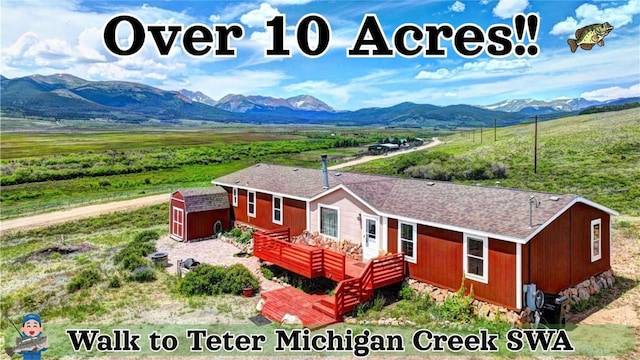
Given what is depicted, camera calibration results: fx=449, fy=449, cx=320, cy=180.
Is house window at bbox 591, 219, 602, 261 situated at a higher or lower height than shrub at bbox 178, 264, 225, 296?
higher

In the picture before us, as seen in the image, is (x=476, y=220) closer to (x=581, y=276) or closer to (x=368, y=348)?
(x=581, y=276)

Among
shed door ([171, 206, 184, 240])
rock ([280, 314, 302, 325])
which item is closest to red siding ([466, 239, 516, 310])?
rock ([280, 314, 302, 325])

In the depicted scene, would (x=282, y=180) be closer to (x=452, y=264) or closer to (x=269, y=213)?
(x=269, y=213)

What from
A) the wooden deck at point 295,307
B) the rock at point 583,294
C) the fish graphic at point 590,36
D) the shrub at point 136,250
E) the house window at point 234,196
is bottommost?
the wooden deck at point 295,307

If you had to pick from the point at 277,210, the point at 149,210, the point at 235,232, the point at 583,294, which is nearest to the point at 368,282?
the point at 583,294

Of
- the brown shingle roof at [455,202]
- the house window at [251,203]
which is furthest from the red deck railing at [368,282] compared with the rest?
the house window at [251,203]

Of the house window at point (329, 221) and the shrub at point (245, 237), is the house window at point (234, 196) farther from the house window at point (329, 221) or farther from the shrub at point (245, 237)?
the house window at point (329, 221)

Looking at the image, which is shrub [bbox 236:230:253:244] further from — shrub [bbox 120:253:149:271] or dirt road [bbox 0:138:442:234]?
dirt road [bbox 0:138:442:234]
